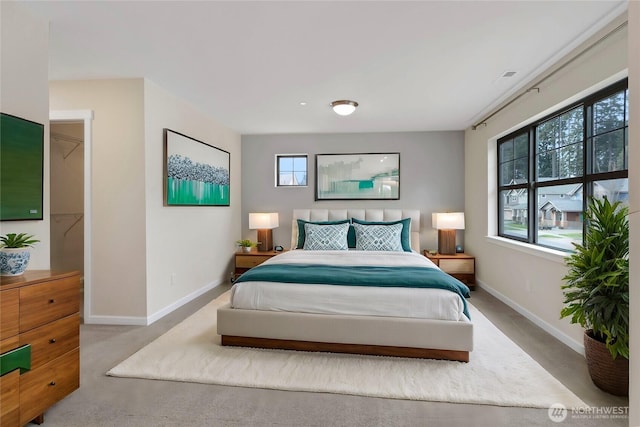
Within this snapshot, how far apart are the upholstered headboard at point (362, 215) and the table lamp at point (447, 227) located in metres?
0.32

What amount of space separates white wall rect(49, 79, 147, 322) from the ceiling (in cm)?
22

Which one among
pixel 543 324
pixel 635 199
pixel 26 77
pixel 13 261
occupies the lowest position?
pixel 543 324

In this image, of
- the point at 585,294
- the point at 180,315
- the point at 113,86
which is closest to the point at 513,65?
the point at 585,294

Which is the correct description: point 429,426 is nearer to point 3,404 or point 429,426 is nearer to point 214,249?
point 3,404

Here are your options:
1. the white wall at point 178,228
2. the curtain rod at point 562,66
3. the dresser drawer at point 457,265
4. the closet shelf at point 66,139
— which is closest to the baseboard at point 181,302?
the white wall at point 178,228

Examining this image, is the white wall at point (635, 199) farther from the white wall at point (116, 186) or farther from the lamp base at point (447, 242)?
the lamp base at point (447, 242)

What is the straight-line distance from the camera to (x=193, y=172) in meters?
4.16

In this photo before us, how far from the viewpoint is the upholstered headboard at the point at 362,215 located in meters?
5.29

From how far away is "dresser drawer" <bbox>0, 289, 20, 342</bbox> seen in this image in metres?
1.60

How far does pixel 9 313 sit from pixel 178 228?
7.69 feet

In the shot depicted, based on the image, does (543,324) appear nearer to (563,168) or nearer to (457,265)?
(563,168)

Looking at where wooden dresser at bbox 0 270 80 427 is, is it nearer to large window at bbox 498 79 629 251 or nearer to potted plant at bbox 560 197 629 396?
potted plant at bbox 560 197 629 396

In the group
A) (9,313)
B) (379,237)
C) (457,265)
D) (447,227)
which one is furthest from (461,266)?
(9,313)

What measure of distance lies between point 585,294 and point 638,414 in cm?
148
